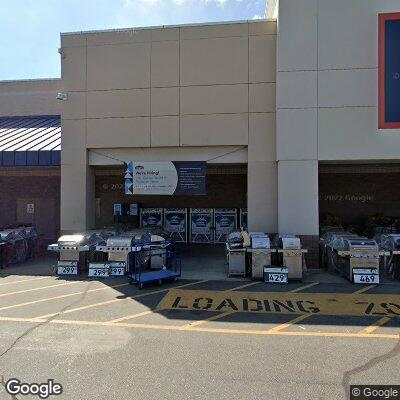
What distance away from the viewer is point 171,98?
44.2 ft

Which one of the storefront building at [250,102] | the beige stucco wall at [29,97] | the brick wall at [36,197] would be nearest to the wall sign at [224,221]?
the storefront building at [250,102]

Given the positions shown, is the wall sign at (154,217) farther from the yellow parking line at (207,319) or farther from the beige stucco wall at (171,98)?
the yellow parking line at (207,319)

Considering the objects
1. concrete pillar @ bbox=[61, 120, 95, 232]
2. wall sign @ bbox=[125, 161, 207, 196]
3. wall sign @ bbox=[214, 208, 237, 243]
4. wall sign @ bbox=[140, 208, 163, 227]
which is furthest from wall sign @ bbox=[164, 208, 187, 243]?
concrete pillar @ bbox=[61, 120, 95, 232]

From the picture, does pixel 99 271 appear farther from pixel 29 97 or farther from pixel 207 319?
pixel 29 97

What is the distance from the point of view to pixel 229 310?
745 cm

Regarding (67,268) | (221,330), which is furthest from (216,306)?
(67,268)

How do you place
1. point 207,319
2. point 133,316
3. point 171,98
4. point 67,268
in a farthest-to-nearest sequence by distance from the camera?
point 171,98 → point 67,268 → point 133,316 → point 207,319

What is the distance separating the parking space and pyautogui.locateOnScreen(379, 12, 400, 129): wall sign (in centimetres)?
609

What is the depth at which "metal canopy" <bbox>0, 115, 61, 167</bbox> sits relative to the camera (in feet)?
47.5

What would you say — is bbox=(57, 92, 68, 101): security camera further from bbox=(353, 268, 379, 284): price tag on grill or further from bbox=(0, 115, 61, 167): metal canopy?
bbox=(353, 268, 379, 284): price tag on grill

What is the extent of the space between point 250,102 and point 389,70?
4.91m

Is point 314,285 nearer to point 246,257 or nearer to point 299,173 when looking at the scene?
point 246,257

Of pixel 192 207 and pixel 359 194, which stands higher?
pixel 359 194

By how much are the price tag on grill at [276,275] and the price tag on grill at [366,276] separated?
197 cm
